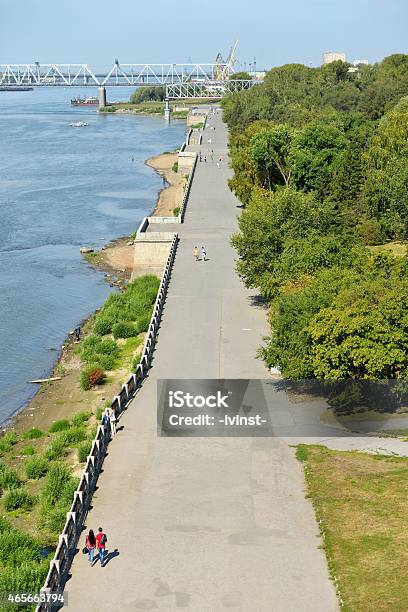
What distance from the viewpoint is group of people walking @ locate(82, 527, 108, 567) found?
16734mm

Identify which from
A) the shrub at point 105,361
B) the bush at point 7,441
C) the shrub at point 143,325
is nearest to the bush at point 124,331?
the shrub at point 143,325

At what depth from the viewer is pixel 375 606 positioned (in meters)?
15.4

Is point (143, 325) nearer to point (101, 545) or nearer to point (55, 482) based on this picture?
point (55, 482)

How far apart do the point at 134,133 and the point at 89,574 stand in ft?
417

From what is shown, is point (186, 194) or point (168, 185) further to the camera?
point (168, 185)

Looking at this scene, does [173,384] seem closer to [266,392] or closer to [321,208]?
[266,392]

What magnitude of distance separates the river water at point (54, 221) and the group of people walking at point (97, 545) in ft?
50.9

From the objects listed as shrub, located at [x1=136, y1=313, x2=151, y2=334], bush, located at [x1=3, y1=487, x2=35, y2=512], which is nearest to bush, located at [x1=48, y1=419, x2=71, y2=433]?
bush, located at [x1=3, y1=487, x2=35, y2=512]

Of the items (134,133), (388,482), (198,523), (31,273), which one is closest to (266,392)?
(388,482)

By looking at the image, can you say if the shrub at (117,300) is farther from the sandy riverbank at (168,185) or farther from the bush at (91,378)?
Result: the sandy riverbank at (168,185)

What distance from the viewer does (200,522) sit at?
18.4m

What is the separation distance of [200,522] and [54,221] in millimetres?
51777

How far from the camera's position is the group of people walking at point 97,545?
16734 mm

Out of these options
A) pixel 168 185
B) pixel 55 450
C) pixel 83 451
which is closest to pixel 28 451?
pixel 55 450
